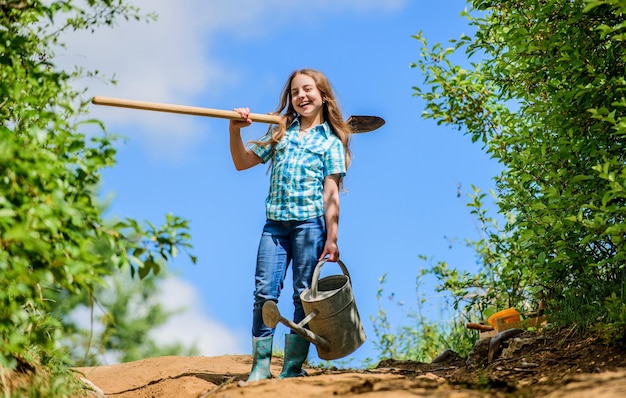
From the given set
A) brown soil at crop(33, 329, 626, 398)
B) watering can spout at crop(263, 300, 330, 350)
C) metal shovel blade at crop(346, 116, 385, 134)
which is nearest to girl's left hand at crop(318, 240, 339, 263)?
watering can spout at crop(263, 300, 330, 350)

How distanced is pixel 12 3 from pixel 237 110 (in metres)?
1.67

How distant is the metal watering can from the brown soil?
31 cm

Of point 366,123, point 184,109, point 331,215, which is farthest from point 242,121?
point 366,123

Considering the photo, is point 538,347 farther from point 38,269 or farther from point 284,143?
point 38,269

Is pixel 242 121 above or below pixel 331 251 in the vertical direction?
above

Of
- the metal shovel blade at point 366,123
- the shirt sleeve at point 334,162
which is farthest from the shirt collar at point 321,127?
the metal shovel blade at point 366,123

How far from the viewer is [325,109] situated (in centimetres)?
552

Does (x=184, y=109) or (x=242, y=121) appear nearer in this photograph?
(x=184, y=109)

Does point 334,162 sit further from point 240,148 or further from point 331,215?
point 240,148

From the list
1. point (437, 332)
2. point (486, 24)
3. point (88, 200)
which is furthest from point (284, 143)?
point (437, 332)

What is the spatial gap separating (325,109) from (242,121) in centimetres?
71

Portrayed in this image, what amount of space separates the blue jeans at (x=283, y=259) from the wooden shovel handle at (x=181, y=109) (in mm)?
747

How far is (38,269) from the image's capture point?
3102 mm

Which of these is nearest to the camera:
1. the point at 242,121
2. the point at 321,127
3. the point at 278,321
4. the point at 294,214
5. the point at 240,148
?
the point at 278,321
